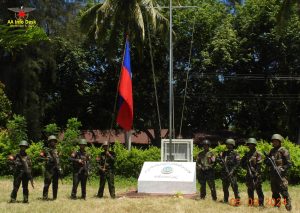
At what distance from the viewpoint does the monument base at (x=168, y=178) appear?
1306 cm

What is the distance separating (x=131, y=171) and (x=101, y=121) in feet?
35.6

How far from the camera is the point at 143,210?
1034 cm

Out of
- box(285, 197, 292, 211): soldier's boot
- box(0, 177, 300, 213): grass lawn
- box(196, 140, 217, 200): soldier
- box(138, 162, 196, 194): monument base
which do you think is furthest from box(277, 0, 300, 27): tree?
box(285, 197, 292, 211): soldier's boot

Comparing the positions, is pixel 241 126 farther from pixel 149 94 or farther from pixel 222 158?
pixel 222 158

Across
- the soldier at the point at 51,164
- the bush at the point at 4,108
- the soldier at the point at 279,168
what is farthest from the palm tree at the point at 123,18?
the soldier at the point at 279,168

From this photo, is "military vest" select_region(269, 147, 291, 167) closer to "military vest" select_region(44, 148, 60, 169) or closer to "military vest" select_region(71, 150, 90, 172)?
"military vest" select_region(71, 150, 90, 172)

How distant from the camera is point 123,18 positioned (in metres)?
21.7

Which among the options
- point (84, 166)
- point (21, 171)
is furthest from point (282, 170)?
point (21, 171)

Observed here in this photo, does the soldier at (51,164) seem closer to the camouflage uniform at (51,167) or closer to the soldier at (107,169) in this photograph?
the camouflage uniform at (51,167)

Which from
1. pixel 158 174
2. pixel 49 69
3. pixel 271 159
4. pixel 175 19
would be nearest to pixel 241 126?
pixel 175 19

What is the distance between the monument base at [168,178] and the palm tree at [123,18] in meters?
8.56

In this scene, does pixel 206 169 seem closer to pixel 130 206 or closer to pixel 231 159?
pixel 231 159

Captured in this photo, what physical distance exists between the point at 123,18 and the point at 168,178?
34.3 feet

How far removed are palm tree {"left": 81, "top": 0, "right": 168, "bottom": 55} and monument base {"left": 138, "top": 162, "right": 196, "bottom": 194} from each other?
337 inches
